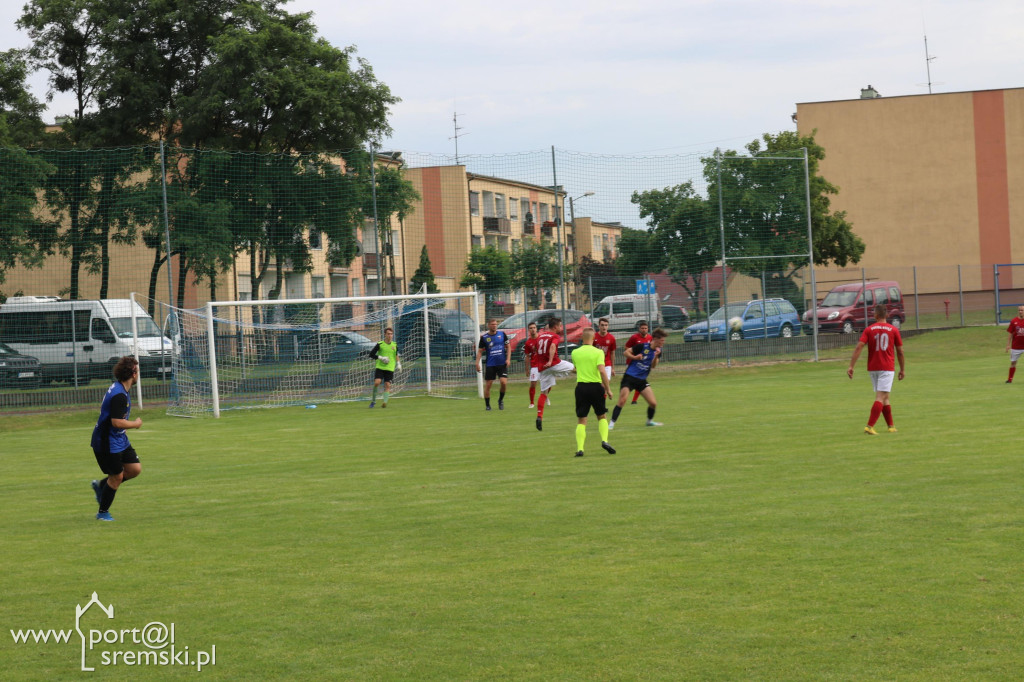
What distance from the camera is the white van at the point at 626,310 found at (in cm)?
3034

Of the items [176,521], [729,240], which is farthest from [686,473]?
[729,240]

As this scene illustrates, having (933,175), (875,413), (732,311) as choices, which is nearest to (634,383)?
(875,413)

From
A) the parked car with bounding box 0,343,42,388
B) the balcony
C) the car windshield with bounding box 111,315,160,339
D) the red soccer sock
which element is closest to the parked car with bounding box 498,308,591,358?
the car windshield with bounding box 111,315,160,339

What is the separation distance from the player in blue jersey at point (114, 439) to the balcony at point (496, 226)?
5018 cm

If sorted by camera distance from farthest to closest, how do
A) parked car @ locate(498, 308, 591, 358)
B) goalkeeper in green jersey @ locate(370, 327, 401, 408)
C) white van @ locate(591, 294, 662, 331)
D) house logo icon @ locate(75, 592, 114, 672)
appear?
white van @ locate(591, 294, 662, 331) < parked car @ locate(498, 308, 591, 358) < goalkeeper in green jersey @ locate(370, 327, 401, 408) < house logo icon @ locate(75, 592, 114, 672)

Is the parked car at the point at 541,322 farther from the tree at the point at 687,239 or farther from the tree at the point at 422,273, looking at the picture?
the tree at the point at 422,273

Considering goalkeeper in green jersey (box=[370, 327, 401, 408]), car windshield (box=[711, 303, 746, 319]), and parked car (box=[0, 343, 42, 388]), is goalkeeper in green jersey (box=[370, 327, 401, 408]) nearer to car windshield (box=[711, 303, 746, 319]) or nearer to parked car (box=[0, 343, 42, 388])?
parked car (box=[0, 343, 42, 388])

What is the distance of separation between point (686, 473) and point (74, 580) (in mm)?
6686

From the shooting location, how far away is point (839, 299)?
40.0m

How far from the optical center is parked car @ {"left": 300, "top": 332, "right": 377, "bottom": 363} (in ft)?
87.8

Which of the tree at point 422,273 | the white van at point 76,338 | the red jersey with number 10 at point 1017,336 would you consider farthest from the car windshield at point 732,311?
the white van at point 76,338

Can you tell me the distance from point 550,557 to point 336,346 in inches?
782

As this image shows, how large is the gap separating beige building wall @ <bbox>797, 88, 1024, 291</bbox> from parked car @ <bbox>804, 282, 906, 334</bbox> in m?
18.4

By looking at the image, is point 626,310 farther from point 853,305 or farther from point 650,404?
point 650,404
